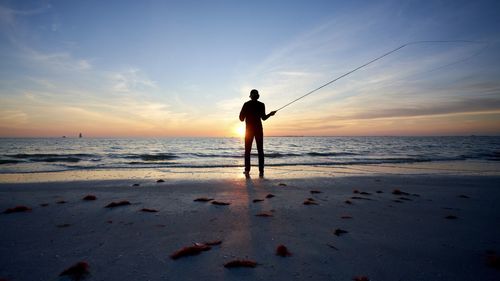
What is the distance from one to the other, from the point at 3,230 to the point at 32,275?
1.74 meters

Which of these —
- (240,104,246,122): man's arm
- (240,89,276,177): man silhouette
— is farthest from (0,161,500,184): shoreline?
(240,104,246,122): man's arm

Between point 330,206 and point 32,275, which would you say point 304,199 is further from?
point 32,275

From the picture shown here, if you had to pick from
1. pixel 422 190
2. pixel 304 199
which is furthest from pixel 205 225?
pixel 422 190

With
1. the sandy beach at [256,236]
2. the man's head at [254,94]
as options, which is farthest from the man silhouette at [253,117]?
the sandy beach at [256,236]

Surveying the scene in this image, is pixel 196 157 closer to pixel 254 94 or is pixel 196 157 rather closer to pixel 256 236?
pixel 254 94

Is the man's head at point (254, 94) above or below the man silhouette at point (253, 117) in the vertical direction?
above

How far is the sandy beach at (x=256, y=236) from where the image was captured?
2.23 m

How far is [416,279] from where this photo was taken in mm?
2098

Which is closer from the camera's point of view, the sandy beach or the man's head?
the sandy beach

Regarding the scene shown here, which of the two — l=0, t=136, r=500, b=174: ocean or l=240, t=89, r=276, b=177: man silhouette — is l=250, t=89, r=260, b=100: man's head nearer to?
l=240, t=89, r=276, b=177: man silhouette

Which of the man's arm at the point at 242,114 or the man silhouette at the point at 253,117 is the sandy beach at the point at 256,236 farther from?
the man's arm at the point at 242,114

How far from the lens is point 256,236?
3.06 m

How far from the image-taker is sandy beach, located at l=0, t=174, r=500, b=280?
2.23m

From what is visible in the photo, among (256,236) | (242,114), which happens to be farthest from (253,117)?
(256,236)
